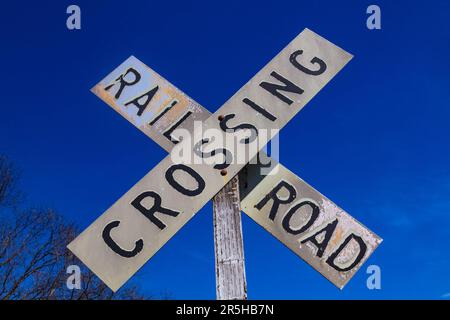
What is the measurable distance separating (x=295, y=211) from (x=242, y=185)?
40 centimetres

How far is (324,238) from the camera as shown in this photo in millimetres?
3127

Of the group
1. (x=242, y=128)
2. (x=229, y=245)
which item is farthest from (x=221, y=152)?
(x=229, y=245)

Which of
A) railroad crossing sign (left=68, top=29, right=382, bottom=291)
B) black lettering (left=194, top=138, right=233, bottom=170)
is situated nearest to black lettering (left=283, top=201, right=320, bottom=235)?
railroad crossing sign (left=68, top=29, right=382, bottom=291)

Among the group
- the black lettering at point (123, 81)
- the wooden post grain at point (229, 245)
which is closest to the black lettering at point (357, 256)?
the wooden post grain at point (229, 245)

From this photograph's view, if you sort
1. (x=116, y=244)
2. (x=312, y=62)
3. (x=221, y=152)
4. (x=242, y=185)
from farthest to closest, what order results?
(x=312, y=62), (x=242, y=185), (x=221, y=152), (x=116, y=244)

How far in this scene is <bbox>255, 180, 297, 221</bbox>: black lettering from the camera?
317 cm

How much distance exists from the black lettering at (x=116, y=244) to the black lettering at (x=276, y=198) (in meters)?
0.81

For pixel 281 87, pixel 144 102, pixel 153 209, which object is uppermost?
pixel 281 87

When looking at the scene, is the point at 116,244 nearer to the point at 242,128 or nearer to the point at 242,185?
the point at 242,185

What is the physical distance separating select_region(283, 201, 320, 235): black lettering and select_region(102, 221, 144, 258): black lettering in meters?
0.95

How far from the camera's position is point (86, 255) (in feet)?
9.41

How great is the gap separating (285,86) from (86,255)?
177 centimetres
